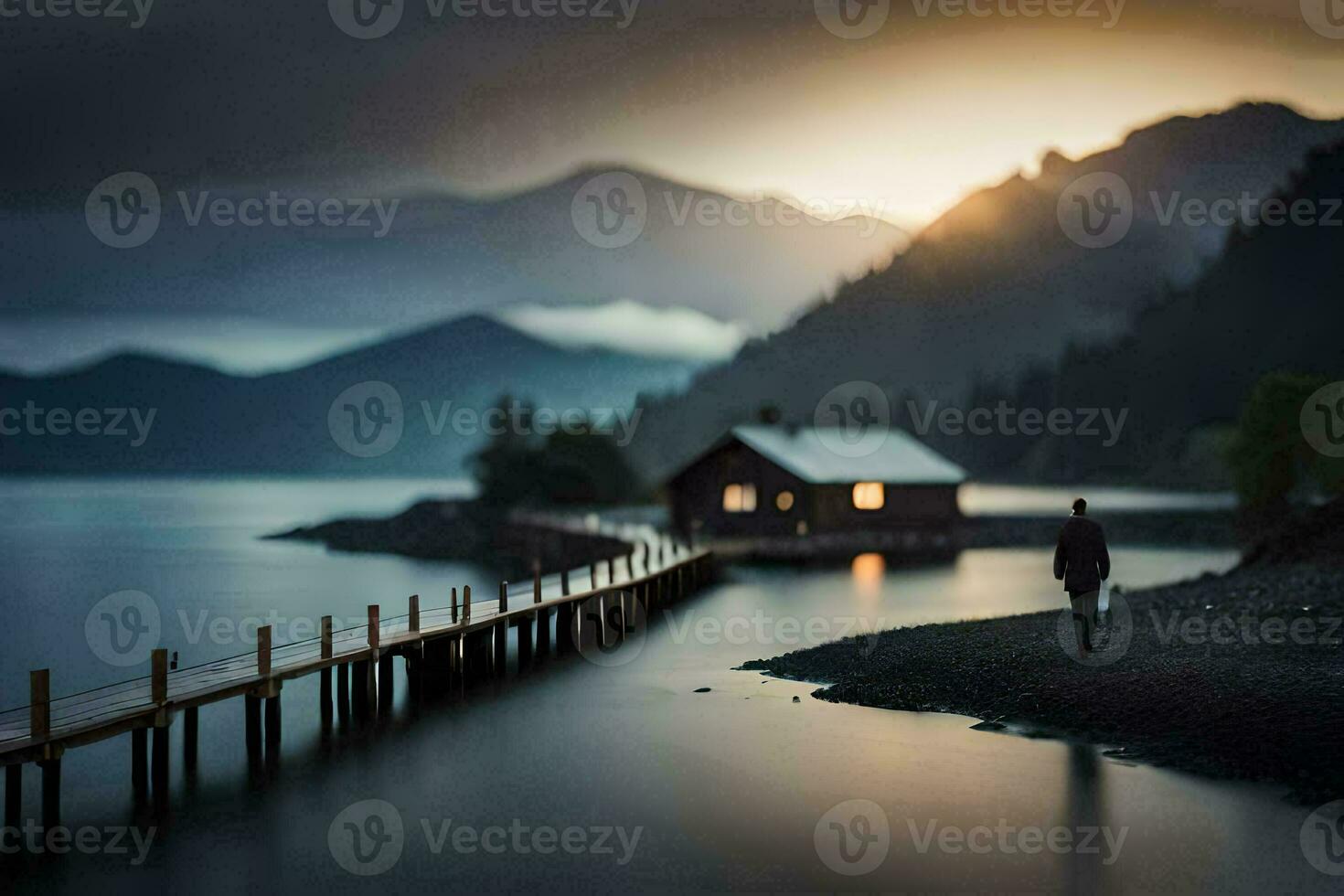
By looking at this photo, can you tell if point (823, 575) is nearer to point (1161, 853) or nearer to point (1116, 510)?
point (1161, 853)

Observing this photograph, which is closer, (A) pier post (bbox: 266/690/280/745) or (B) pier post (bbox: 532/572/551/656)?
(A) pier post (bbox: 266/690/280/745)

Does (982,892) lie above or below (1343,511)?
below

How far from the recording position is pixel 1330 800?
15891 millimetres

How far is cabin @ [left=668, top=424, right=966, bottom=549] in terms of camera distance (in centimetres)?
6312

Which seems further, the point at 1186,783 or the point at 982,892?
the point at 1186,783

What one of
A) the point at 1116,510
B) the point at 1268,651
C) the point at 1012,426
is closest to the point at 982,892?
the point at 1268,651

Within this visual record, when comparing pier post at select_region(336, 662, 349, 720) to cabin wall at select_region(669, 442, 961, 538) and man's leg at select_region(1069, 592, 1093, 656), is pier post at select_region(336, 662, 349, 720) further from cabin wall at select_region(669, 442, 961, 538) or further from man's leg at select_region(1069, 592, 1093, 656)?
cabin wall at select_region(669, 442, 961, 538)

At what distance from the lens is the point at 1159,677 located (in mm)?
21109

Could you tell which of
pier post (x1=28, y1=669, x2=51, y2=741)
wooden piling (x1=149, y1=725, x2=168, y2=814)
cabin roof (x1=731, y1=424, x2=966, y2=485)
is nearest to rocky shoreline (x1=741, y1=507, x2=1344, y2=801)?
wooden piling (x1=149, y1=725, x2=168, y2=814)

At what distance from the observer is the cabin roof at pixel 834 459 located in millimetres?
63219

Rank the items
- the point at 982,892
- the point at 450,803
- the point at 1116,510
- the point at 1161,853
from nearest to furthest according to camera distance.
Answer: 1. the point at 982,892
2. the point at 1161,853
3. the point at 450,803
4. the point at 1116,510

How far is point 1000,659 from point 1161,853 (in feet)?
Result: 28.9

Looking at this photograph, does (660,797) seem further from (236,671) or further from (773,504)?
(773,504)

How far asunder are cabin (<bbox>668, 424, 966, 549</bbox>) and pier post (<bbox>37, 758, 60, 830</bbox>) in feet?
154
